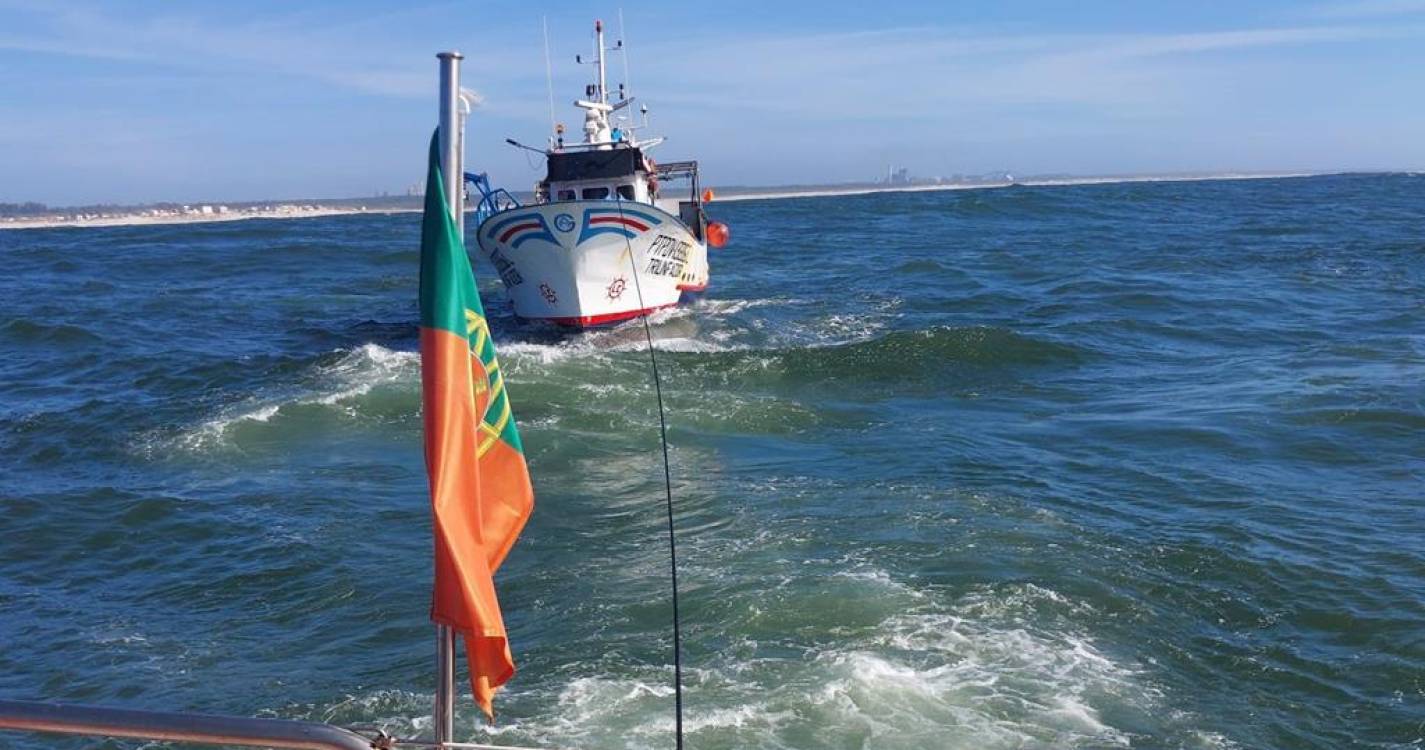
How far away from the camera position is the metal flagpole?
3580mm

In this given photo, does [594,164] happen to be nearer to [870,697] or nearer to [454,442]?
[870,697]

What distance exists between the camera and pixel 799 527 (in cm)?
1142

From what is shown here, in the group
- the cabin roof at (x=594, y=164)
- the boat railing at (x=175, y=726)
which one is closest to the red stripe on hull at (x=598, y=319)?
the cabin roof at (x=594, y=164)

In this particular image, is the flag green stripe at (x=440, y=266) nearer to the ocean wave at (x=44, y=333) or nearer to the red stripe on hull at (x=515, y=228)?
the red stripe on hull at (x=515, y=228)

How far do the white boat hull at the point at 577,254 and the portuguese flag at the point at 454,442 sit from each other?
63.0 feet

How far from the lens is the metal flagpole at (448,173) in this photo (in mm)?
3580

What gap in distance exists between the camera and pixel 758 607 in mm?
9508

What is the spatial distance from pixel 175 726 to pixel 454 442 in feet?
3.56

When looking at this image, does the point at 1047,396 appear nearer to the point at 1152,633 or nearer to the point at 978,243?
the point at 1152,633

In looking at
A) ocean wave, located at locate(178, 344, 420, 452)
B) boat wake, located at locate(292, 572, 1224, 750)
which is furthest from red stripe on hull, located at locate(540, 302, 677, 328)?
boat wake, located at locate(292, 572, 1224, 750)

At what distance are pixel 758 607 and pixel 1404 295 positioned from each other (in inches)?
890

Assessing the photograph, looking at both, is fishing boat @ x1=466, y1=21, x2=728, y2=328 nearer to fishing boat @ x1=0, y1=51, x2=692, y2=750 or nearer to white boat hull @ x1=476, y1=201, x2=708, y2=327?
white boat hull @ x1=476, y1=201, x2=708, y2=327

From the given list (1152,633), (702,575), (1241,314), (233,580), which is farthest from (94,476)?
(1241,314)

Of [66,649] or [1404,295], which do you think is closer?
[66,649]
